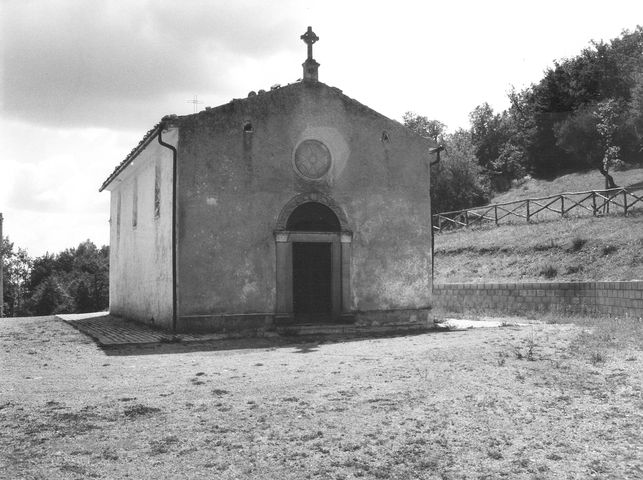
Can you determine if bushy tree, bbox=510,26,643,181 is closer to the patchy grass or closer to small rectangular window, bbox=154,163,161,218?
the patchy grass

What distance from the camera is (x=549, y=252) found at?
81.8ft

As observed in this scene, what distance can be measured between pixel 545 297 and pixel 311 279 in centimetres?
784

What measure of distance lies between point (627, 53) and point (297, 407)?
56986mm

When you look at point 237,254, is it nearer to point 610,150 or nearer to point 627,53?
point 610,150

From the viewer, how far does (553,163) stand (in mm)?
52469

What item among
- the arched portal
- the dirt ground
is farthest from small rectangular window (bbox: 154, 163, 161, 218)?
the dirt ground

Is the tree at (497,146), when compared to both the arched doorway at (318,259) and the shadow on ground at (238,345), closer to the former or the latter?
the arched doorway at (318,259)

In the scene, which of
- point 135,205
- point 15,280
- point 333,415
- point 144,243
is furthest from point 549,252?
point 15,280

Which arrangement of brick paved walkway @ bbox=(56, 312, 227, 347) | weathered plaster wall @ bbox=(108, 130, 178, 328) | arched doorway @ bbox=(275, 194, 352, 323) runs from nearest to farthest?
brick paved walkway @ bbox=(56, 312, 227, 347) < weathered plaster wall @ bbox=(108, 130, 178, 328) < arched doorway @ bbox=(275, 194, 352, 323)

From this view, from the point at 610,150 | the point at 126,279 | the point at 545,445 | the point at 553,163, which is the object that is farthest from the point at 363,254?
the point at 553,163

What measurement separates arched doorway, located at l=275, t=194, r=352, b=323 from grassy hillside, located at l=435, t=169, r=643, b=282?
9337 millimetres

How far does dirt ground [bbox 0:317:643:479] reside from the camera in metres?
5.55

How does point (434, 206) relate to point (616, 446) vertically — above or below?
above

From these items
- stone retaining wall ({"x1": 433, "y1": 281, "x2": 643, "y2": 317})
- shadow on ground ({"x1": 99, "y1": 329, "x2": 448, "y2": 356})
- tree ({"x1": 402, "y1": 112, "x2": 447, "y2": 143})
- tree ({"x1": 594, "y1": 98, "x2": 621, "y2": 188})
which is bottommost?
shadow on ground ({"x1": 99, "y1": 329, "x2": 448, "y2": 356})
